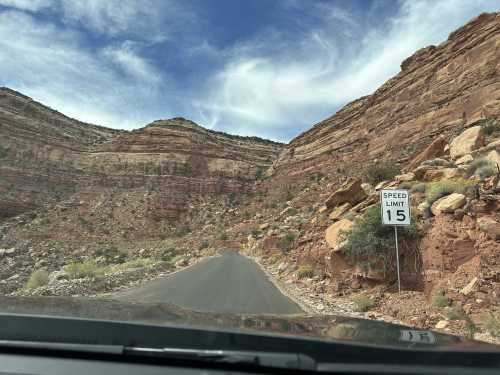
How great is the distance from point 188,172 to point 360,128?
3291 cm

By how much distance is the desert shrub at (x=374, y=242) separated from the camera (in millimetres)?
13430

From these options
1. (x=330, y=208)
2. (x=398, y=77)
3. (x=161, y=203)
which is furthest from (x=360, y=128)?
(x=330, y=208)

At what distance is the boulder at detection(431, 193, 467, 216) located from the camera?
12523 mm

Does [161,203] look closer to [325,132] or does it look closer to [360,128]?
[325,132]

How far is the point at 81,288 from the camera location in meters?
15.9

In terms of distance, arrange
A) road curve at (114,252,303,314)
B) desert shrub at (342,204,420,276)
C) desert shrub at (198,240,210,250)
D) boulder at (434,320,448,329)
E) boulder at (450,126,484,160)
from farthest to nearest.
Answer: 1. desert shrub at (198,240,210,250)
2. boulder at (450,126,484,160)
3. desert shrub at (342,204,420,276)
4. road curve at (114,252,303,314)
5. boulder at (434,320,448,329)

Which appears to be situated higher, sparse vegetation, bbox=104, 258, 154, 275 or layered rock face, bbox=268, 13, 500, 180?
layered rock face, bbox=268, 13, 500, 180

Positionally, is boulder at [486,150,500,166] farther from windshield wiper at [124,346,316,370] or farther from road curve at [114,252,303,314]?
windshield wiper at [124,346,316,370]

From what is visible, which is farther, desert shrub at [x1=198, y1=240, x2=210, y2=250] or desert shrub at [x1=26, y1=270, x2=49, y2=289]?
desert shrub at [x1=198, y1=240, x2=210, y2=250]

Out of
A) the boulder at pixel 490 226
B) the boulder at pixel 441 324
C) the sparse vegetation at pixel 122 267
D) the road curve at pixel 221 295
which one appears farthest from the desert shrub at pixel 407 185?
the sparse vegetation at pixel 122 267

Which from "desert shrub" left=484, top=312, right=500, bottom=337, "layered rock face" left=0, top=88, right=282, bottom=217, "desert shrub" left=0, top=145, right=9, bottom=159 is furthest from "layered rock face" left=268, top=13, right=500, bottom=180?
→ "desert shrub" left=0, top=145, right=9, bottom=159

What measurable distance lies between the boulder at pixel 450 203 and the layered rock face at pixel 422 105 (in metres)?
22.4

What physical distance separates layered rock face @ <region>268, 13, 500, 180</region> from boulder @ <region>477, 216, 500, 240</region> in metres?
24.3

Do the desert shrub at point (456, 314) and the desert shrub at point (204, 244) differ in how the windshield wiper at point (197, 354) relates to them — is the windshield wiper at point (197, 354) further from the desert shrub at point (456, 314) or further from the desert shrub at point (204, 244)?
the desert shrub at point (204, 244)
